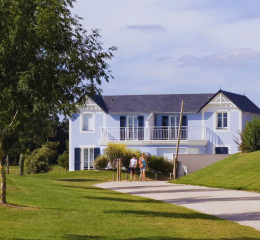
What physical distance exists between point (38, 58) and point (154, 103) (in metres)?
34.2

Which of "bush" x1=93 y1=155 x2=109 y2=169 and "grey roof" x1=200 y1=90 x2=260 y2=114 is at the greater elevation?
"grey roof" x1=200 y1=90 x2=260 y2=114

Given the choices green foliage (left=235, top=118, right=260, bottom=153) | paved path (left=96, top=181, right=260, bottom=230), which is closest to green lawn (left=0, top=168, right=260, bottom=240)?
paved path (left=96, top=181, right=260, bottom=230)

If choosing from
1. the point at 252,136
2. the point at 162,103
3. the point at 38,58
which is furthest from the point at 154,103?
the point at 38,58

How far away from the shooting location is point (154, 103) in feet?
163

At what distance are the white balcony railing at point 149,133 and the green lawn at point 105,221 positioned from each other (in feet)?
93.1

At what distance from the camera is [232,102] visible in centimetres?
4644

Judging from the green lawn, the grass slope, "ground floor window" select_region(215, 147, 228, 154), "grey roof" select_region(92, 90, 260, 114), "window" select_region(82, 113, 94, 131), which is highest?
"grey roof" select_region(92, 90, 260, 114)

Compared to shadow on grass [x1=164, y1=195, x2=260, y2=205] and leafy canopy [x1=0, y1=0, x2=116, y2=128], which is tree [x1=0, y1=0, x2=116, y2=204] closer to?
leafy canopy [x1=0, y1=0, x2=116, y2=128]

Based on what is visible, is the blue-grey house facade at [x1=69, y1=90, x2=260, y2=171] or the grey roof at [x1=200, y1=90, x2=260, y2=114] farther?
the grey roof at [x1=200, y1=90, x2=260, y2=114]

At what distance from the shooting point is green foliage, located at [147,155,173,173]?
41.0 metres

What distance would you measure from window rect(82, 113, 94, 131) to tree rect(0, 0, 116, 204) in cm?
3327

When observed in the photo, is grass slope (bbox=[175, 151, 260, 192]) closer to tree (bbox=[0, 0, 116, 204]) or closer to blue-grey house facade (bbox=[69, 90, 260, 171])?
tree (bbox=[0, 0, 116, 204])

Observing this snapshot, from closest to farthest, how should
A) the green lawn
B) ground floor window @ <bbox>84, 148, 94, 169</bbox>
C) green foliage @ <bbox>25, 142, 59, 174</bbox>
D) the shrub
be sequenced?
1. the green lawn
2. the shrub
3. green foliage @ <bbox>25, 142, 59, 174</bbox>
4. ground floor window @ <bbox>84, 148, 94, 169</bbox>

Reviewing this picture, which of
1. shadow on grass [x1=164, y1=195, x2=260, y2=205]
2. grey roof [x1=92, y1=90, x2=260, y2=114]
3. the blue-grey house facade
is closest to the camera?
shadow on grass [x1=164, y1=195, x2=260, y2=205]
